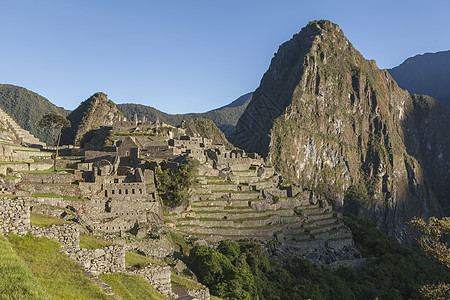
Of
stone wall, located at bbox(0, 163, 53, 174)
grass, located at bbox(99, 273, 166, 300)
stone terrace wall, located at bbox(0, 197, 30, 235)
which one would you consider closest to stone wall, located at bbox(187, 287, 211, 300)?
grass, located at bbox(99, 273, 166, 300)

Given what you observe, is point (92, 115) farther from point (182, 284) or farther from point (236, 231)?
point (182, 284)

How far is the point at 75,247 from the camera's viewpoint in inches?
437

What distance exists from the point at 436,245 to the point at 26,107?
4749 inches

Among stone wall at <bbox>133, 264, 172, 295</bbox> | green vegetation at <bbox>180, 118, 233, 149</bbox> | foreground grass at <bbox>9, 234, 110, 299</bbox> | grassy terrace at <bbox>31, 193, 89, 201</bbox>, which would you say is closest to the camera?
foreground grass at <bbox>9, 234, 110, 299</bbox>

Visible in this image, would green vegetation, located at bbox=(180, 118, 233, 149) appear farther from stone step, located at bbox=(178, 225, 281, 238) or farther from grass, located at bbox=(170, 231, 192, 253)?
grass, located at bbox=(170, 231, 192, 253)

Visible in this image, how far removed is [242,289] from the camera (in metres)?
22.2

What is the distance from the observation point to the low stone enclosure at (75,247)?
977 cm

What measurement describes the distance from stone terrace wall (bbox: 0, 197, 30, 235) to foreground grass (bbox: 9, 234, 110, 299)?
0.80 feet

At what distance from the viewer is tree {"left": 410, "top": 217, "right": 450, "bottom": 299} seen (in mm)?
16438

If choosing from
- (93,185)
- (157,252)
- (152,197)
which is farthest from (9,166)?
(157,252)

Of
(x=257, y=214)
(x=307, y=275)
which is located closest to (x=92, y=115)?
(x=257, y=214)

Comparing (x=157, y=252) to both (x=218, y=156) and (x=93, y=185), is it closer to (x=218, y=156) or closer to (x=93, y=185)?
(x=93, y=185)

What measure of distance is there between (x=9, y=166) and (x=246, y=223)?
23.2 m

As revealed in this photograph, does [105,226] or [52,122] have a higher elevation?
[52,122]
